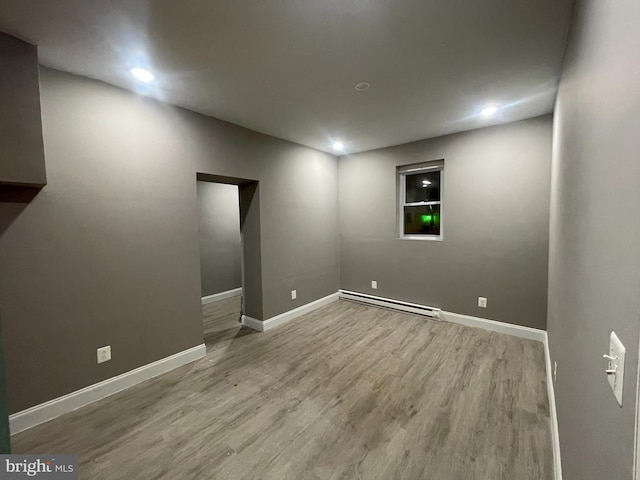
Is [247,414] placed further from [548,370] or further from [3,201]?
[548,370]

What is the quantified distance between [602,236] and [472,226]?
9.36 ft

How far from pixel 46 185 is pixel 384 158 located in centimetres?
379

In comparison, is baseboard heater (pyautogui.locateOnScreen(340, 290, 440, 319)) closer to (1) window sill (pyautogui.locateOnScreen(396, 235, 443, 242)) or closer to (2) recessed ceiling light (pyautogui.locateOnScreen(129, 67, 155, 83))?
(1) window sill (pyautogui.locateOnScreen(396, 235, 443, 242))

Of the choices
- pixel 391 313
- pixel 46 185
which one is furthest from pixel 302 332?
pixel 46 185

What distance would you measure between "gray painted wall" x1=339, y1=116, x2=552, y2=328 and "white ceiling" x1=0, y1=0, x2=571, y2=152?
57cm

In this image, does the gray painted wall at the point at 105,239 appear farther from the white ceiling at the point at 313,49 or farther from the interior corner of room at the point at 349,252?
the white ceiling at the point at 313,49

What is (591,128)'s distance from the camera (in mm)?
968

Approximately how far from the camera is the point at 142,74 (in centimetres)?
205

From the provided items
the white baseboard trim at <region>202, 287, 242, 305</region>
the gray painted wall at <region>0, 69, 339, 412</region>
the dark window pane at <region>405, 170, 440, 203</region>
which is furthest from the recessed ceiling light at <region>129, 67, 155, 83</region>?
the white baseboard trim at <region>202, 287, 242, 305</region>

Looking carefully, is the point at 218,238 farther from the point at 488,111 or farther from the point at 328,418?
the point at 488,111

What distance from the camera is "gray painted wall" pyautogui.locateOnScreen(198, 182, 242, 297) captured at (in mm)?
4773

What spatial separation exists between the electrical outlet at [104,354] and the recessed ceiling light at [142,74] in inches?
86.1

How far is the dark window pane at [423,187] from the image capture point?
383cm

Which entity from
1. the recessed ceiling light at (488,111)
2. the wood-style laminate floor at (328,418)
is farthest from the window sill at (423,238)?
the recessed ceiling light at (488,111)
